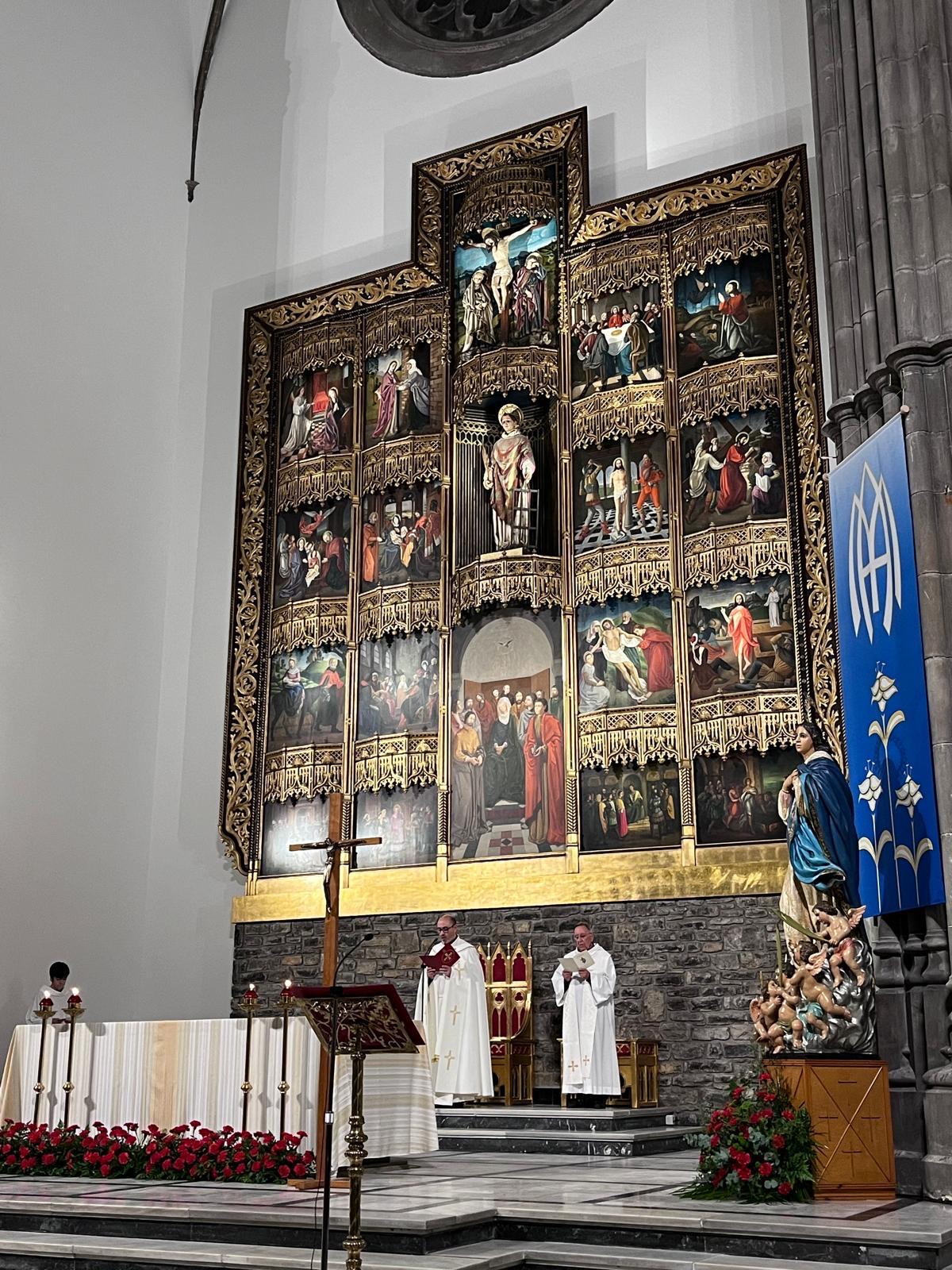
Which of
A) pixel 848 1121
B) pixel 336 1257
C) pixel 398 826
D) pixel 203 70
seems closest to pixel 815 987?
pixel 848 1121

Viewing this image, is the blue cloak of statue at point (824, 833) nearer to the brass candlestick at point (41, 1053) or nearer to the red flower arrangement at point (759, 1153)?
the red flower arrangement at point (759, 1153)

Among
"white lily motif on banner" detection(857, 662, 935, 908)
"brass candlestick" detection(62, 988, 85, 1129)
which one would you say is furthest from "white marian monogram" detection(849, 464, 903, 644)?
"brass candlestick" detection(62, 988, 85, 1129)

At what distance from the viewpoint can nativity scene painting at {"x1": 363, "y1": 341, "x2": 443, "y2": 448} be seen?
1502 cm

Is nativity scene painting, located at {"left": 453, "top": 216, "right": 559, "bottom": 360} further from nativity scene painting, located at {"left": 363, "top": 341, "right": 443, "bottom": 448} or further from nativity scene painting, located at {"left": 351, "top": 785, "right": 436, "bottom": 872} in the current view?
nativity scene painting, located at {"left": 351, "top": 785, "right": 436, "bottom": 872}

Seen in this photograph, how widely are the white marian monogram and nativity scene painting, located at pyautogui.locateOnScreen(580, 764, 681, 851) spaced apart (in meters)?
3.71

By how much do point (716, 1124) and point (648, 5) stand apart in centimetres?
1203

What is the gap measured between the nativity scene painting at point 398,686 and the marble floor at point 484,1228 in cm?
633

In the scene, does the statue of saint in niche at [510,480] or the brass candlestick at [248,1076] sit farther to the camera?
the statue of saint in niche at [510,480]

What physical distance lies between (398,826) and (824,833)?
6214mm

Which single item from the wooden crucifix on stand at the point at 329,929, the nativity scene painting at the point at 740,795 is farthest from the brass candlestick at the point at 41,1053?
the nativity scene painting at the point at 740,795

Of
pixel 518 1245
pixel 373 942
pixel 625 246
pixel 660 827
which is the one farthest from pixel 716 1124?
pixel 625 246

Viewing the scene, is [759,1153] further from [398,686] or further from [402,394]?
[402,394]

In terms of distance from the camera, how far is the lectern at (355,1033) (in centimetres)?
584

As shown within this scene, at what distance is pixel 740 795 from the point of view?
12312mm
